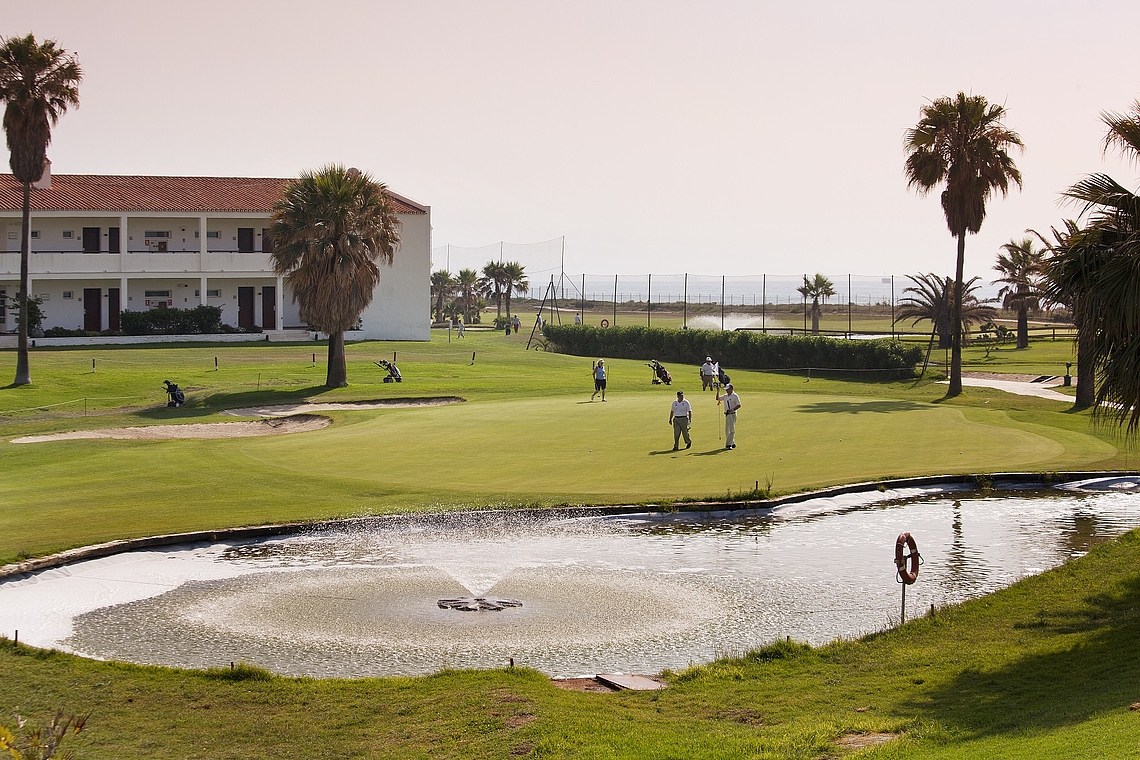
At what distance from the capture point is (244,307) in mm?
67250

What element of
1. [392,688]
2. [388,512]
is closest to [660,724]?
[392,688]

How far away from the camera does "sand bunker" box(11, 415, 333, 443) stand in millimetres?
29375

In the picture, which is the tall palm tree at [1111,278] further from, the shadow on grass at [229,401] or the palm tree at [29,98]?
the palm tree at [29,98]

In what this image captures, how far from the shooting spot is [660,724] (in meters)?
9.42

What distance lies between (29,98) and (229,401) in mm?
14342

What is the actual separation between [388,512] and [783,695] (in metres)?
10.8

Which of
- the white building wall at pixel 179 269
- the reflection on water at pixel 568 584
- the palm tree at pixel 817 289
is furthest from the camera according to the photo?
the palm tree at pixel 817 289

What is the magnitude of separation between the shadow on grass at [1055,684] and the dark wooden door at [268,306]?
6083cm

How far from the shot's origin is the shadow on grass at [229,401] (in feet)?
115

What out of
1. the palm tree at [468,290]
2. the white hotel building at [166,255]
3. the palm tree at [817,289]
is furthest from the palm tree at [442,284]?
the white hotel building at [166,255]

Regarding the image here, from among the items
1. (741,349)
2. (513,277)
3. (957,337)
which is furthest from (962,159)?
(513,277)

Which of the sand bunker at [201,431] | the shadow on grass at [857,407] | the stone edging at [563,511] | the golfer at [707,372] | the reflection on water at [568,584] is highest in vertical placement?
the golfer at [707,372]

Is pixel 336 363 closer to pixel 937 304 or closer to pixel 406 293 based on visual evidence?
pixel 406 293

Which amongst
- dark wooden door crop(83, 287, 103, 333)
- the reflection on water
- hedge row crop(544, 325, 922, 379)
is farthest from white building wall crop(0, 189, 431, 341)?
the reflection on water
